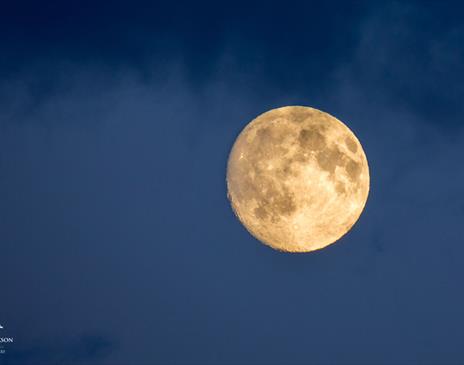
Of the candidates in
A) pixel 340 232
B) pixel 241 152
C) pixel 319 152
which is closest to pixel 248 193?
pixel 241 152

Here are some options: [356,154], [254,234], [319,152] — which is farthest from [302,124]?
[254,234]

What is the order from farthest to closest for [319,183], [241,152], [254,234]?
[254,234] < [241,152] < [319,183]

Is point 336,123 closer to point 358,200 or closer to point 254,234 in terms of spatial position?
A: point 358,200

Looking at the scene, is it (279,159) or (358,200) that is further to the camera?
(358,200)

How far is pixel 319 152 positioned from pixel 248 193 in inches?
58.2

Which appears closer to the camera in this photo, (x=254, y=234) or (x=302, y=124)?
(x=302, y=124)

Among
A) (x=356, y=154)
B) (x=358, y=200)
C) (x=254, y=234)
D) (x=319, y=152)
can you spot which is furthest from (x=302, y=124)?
(x=254, y=234)

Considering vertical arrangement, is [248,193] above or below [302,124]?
below

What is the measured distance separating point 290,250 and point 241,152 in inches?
86.0

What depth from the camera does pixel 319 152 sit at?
324 inches

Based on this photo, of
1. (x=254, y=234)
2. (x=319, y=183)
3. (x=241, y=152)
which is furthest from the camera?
(x=254, y=234)

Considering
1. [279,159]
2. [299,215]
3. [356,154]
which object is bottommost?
[299,215]

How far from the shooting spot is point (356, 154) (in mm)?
8844

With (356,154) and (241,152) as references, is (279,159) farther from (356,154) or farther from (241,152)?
(356,154)
